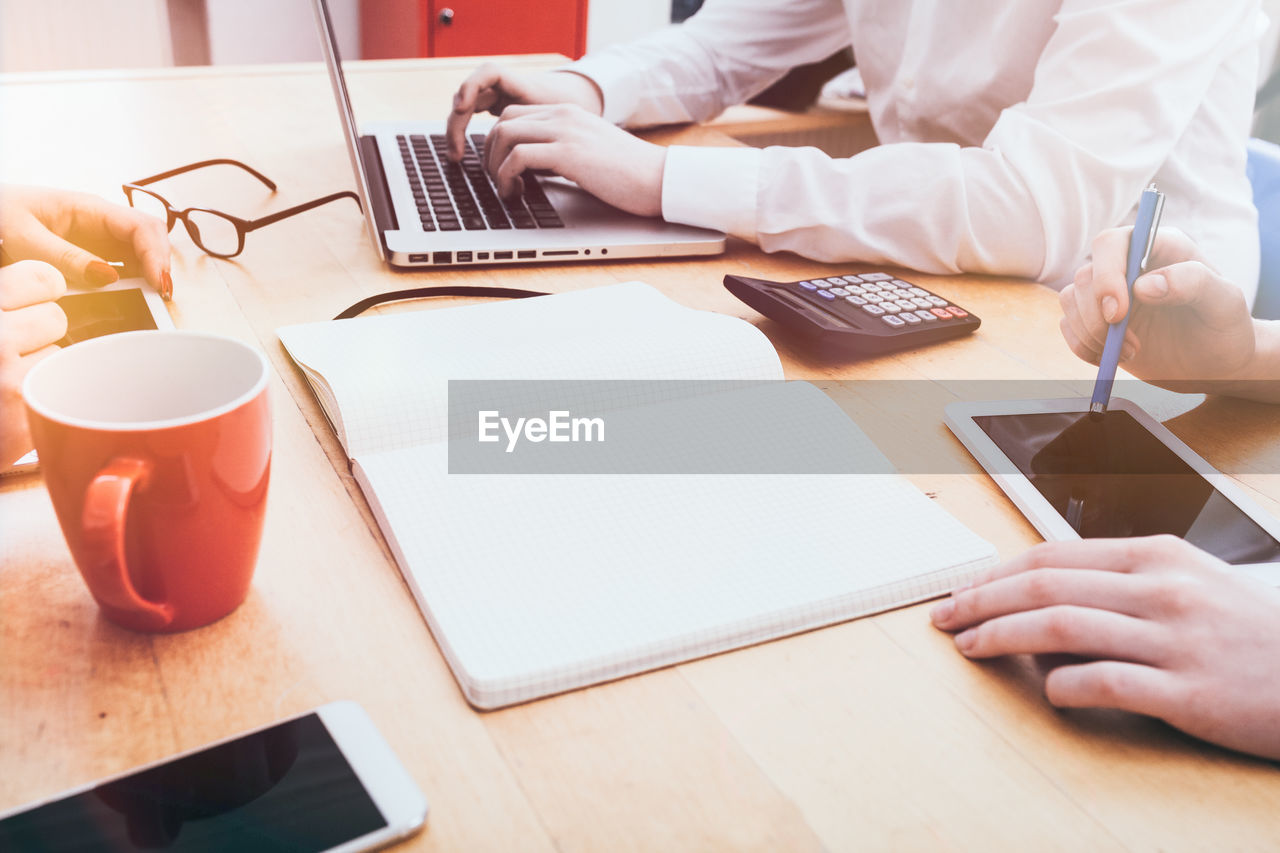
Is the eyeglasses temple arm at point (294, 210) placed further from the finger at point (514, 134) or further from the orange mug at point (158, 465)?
the orange mug at point (158, 465)

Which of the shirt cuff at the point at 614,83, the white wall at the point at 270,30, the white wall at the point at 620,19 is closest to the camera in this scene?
the shirt cuff at the point at 614,83

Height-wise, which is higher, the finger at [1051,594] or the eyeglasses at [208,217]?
the eyeglasses at [208,217]

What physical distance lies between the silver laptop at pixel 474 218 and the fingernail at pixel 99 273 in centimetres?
19

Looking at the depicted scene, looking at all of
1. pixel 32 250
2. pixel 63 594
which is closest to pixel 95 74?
pixel 32 250

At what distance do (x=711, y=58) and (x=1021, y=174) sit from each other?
0.55 m

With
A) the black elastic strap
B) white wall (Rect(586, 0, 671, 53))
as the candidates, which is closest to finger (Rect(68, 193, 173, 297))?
the black elastic strap

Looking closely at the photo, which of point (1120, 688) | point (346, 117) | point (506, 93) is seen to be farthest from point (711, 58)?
point (1120, 688)

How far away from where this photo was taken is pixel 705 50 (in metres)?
1.25

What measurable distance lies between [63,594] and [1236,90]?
1102 mm

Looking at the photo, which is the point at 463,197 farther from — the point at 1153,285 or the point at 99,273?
the point at 1153,285

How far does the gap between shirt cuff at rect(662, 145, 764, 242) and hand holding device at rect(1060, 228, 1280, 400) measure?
28 centimetres

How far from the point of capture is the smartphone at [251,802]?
0.99 feet

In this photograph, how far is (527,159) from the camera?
2.79 ft

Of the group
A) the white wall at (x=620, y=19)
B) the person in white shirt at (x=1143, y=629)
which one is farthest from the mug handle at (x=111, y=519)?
the white wall at (x=620, y=19)
